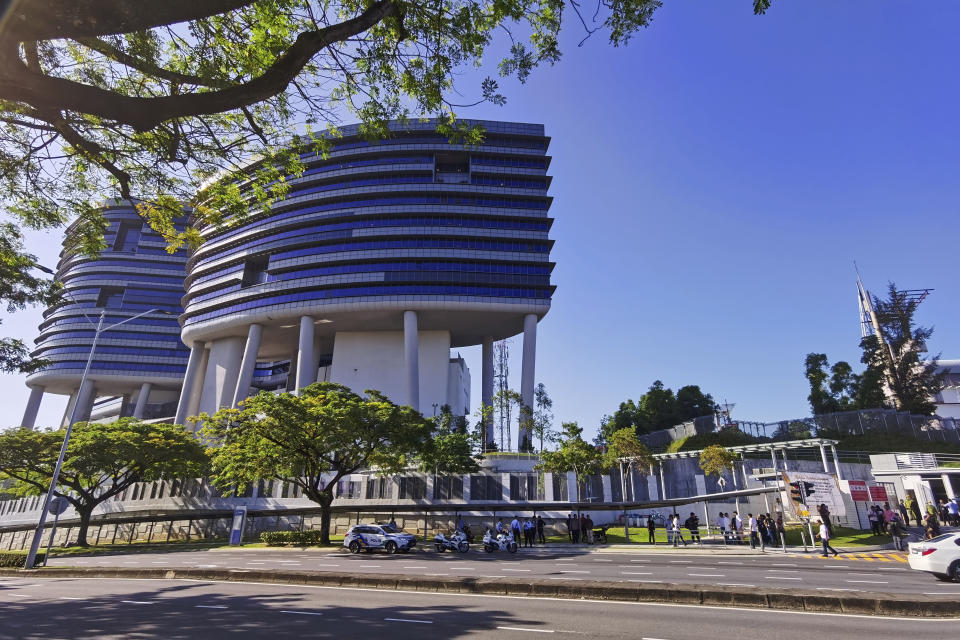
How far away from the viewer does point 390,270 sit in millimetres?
63438

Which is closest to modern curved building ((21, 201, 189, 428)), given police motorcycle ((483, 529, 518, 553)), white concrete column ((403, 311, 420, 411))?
white concrete column ((403, 311, 420, 411))

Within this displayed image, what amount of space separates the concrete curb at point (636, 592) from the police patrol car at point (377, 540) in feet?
36.6

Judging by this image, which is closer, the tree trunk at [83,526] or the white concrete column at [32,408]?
the tree trunk at [83,526]

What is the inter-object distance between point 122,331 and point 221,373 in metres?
31.2

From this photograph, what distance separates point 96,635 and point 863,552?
2889 centimetres

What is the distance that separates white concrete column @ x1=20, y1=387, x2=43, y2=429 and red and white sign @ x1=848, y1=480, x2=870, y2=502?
12592 cm

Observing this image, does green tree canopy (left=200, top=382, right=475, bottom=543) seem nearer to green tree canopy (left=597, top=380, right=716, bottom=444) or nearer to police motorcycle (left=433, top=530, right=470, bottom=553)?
police motorcycle (left=433, top=530, right=470, bottom=553)

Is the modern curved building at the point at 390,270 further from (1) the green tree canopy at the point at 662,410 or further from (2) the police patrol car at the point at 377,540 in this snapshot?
(2) the police patrol car at the point at 377,540

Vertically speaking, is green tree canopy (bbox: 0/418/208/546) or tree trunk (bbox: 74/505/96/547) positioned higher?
green tree canopy (bbox: 0/418/208/546)

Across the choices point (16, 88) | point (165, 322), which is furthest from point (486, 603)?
point (165, 322)

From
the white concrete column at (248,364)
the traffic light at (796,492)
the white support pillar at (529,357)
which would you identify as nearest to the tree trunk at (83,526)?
the white concrete column at (248,364)

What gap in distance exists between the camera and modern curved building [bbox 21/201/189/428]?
87062 mm

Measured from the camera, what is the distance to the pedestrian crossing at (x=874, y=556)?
19.4 m

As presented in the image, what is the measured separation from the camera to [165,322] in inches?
3558
